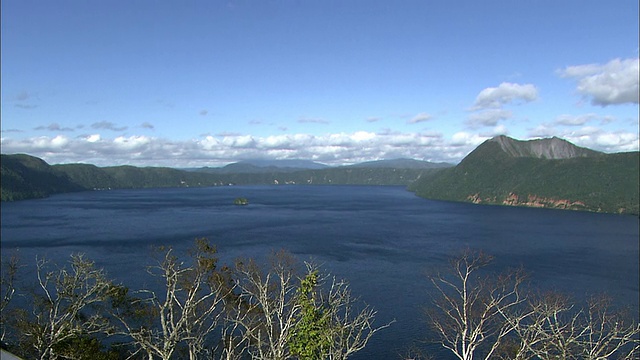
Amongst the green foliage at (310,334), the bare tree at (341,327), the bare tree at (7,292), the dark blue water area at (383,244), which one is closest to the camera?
the green foliage at (310,334)

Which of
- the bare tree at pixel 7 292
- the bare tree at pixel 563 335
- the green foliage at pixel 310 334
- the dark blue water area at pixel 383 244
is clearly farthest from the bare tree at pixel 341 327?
the bare tree at pixel 7 292

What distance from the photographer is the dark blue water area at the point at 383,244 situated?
184ft

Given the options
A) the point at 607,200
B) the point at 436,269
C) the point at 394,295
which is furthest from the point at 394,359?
the point at 607,200

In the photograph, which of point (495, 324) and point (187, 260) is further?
point (187, 260)

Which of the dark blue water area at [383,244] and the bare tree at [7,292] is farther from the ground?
the bare tree at [7,292]

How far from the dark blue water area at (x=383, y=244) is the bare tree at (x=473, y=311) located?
10.7 ft

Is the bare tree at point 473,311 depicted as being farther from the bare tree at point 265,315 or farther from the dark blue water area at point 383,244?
the bare tree at point 265,315

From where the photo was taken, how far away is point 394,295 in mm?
53094

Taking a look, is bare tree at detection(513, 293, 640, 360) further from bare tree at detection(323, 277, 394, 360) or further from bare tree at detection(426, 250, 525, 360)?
bare tree at detection(323, 277, 394, 360)

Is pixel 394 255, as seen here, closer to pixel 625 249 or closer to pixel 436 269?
pixel 436 269

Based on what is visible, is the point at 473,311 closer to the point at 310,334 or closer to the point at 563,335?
the point at 563,335

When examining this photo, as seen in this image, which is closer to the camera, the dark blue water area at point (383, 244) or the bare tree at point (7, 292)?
the bare tree at point (7, 292)

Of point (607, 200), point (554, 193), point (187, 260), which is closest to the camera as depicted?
point (187, 260)

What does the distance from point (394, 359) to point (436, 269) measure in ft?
106
